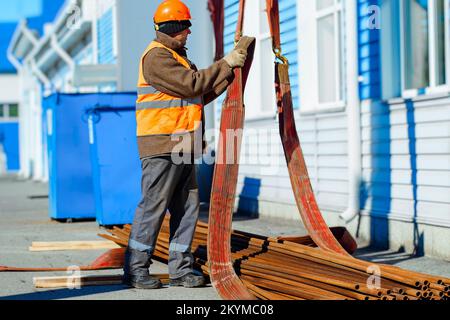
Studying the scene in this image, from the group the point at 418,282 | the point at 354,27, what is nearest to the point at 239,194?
the point at 354,27

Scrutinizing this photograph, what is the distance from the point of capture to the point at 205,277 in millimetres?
7242

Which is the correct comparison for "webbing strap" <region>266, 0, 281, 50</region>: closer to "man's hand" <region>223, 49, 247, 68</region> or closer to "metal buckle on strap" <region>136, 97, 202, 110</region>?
"man's hand" <region>223, 49, 247, 68</region>

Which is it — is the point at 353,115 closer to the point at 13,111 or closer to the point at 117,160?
the point at 117,160

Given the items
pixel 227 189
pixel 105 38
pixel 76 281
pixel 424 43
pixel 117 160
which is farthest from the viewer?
pixel 105 38

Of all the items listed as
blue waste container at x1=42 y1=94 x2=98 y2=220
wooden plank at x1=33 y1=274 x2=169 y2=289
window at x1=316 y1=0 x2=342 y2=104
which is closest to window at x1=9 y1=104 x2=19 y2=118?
blue waste container at x1=42 y1=94 x2=98 y2=220

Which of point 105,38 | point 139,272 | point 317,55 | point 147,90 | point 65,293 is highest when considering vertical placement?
point 105,38

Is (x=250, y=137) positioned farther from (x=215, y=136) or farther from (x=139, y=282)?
A: (x=139, y=282)

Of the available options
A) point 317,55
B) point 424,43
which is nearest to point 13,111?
point 317,55

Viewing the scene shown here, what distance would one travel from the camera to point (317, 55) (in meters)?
11.6

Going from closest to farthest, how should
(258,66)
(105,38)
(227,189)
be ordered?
(227,189), (258,66), (105,38)

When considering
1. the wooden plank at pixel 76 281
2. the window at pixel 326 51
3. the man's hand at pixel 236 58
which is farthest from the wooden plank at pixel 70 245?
the man's hand at pixel 236 58

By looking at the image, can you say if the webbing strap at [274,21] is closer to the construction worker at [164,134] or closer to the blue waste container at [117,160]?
the construction worker at [164,134]

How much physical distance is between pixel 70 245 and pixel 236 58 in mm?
3808
